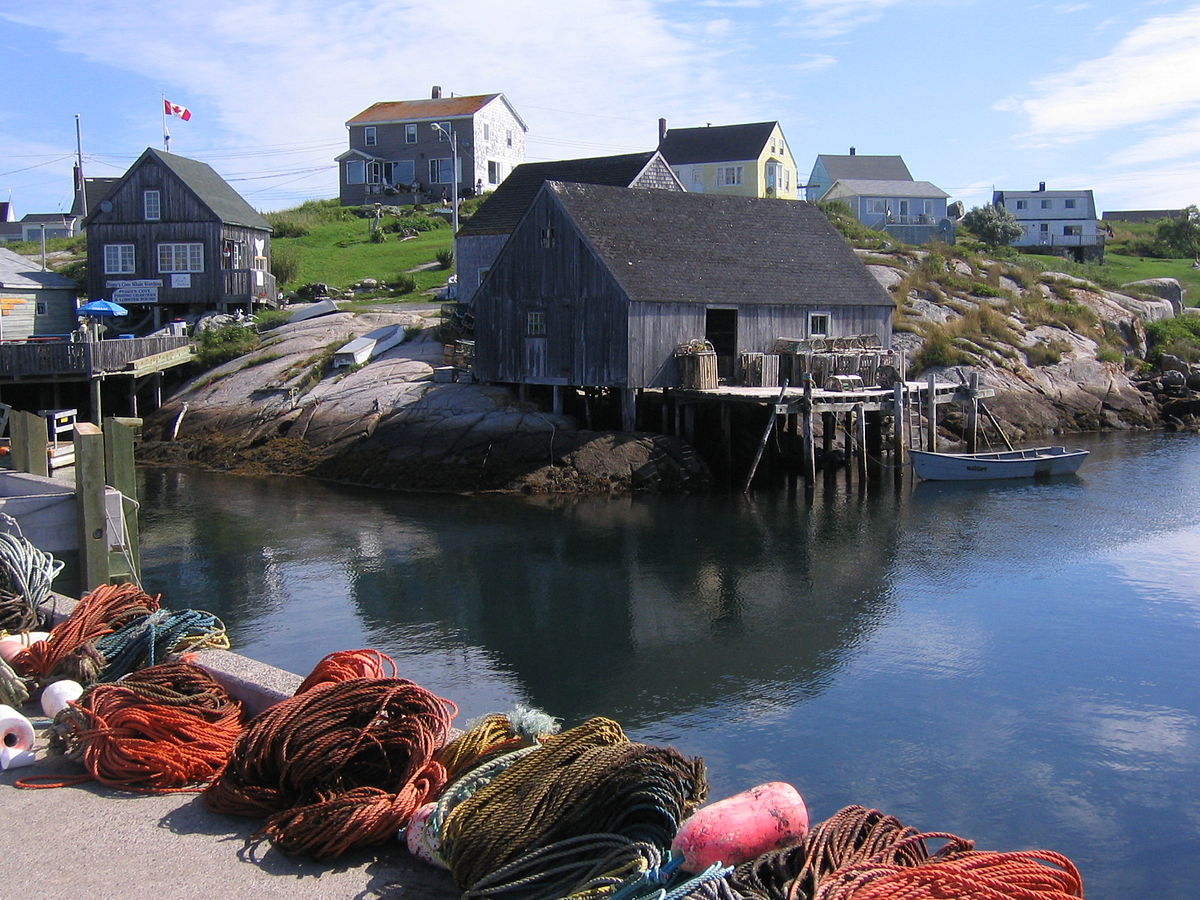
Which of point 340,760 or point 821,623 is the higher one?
point 340,760

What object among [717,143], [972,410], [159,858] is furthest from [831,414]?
[717,143]

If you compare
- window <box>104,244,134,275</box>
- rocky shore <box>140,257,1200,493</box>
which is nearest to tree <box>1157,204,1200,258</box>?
rocky shore <box>140,257,1200,493</box>

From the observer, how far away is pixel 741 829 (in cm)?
571

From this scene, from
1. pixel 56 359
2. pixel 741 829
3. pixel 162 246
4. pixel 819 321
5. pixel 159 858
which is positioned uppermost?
pixel 162 246

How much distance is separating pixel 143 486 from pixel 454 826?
27.9 metres

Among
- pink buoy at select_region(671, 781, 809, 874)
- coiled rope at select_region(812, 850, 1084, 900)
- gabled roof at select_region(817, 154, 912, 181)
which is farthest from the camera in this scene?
gabled roof at select_region(817, 154, 912, 181)

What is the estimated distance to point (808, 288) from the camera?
114ft

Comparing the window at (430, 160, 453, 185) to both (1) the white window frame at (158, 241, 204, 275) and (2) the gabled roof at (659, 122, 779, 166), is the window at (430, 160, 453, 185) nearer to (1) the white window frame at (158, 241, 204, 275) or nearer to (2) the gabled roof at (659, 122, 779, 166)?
(2) the gabled roof at (659, 122, 779, 166)

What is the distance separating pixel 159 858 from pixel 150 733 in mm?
1295

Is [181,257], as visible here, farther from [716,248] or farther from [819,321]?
[819,321]

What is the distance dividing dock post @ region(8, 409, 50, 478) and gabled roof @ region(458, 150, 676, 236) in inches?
1085

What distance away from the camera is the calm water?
39.3 ft

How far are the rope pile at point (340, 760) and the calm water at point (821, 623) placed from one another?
587 cm

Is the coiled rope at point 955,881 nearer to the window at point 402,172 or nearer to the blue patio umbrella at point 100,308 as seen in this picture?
the blue patio umbrella at point 100,308
